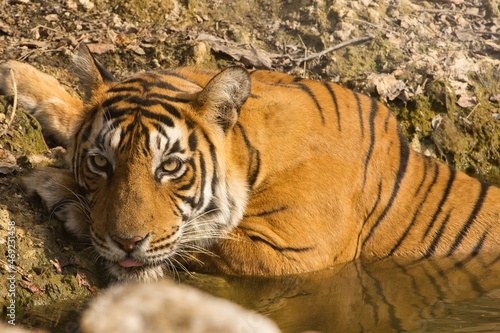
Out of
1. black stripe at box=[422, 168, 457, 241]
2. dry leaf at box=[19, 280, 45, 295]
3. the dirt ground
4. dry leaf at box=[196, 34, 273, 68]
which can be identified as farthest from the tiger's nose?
dry leaf at box=[196, 34, 273, 68]

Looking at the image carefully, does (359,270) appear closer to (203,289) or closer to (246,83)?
(203,289)

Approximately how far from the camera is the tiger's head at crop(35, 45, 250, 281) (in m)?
3.94

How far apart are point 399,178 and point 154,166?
184 centimetres

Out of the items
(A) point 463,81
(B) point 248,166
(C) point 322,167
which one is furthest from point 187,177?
(A) point 463,81

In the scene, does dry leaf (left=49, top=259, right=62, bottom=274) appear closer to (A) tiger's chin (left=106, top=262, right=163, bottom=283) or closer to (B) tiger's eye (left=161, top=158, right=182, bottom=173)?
(A) tiger's chin (left=106, top=262, right=163, bottom=283)

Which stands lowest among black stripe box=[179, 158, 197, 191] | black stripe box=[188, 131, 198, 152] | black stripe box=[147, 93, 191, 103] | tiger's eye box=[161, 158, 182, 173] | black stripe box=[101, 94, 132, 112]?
black stripe box=[179, 158, 197, 191]

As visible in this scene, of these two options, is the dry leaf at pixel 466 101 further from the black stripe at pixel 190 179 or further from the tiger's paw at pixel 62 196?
the tiger's paw at pixel 62 196

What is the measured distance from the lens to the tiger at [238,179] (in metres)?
4.07

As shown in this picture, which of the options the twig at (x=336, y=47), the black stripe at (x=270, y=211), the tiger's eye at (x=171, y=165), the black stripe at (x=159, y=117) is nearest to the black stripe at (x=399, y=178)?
the black stripe at (x=270, y=211)

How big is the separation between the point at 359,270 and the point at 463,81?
3070mm

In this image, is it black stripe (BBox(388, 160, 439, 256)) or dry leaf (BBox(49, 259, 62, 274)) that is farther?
black stripe (BBox(388, 160, 439, 256))

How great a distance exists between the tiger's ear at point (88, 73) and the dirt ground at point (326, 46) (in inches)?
70.8

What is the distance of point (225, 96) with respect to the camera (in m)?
4.25

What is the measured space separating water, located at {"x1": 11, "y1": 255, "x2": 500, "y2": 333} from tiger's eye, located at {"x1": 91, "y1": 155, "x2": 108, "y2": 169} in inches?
29.5
